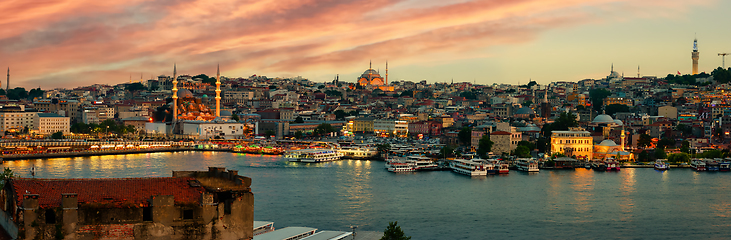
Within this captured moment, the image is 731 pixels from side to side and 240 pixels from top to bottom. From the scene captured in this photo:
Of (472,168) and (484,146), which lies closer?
(472,168)

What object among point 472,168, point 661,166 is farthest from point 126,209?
point 661,166

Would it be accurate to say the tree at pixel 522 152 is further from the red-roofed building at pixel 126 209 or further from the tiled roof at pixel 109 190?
the tiled roof at pixel 109 190

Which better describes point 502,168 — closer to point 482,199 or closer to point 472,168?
point 472,168

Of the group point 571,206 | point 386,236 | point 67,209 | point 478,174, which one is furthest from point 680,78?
point 67,209

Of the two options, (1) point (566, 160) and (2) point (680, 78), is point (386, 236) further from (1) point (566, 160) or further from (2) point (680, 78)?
(2) point (680, 78)

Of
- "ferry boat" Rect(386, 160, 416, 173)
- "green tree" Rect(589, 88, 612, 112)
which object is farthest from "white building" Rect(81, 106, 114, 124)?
"green tree" Rect(589, 88, 612, 112)
